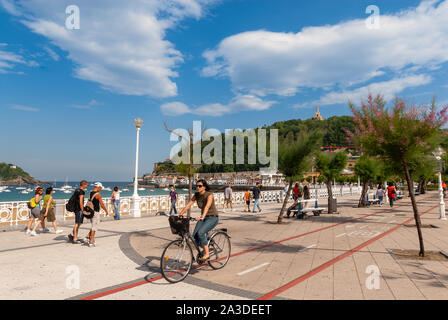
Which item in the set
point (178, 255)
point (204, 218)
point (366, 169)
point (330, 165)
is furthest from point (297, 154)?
point (366, 169)

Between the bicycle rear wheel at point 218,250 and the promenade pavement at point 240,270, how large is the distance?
0.61 ft

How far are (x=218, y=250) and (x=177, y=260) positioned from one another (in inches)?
46.9

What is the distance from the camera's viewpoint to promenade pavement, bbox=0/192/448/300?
477 cm

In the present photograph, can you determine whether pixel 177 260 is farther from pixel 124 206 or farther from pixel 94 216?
pixel 124 206

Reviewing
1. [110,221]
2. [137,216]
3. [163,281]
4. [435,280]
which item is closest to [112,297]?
[163,281]

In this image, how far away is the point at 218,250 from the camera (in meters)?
6.48

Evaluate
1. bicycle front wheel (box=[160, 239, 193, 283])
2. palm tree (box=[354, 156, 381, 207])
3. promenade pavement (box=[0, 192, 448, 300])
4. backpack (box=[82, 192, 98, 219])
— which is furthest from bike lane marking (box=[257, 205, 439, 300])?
palm tree (box=[354, 156, 381, 207])

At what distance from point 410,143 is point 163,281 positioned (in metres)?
6.81

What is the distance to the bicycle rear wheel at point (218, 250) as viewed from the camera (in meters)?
6.29

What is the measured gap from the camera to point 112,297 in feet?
15.0

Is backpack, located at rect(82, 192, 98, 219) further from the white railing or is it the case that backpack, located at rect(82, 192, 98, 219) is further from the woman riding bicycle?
the white railing

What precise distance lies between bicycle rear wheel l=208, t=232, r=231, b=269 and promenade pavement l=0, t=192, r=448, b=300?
187 millimetres

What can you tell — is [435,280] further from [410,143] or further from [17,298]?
[17,298]
